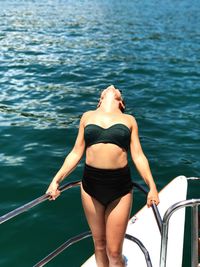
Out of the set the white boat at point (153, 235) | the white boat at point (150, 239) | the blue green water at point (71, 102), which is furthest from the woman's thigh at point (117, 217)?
the blue green water at point (71, 102)

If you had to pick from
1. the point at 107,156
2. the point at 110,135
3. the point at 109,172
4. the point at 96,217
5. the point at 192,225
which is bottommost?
the point at 96,217

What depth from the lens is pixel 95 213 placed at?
5023 millimetres

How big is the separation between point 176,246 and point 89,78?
13.8m

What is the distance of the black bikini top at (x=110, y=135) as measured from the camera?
4.80 metres

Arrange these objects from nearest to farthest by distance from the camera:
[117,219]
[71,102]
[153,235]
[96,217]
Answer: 1. [117,219]
2. [96,217]
3. [153,235]
4. [71,102]

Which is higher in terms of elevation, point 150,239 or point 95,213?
point 95,213

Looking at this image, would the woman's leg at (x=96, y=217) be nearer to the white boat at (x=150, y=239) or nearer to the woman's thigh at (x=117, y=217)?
the woman's thigh at (x=117, y=217)

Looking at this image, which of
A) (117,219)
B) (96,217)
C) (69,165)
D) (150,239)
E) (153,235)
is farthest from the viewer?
(153,235)

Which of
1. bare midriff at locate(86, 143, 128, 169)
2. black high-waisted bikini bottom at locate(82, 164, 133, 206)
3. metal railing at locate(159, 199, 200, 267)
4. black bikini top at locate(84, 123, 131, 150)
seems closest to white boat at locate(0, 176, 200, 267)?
metal railing at locate(159, 199, 200, 267)

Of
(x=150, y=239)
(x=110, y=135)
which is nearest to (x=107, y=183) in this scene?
(x=110, y=135)

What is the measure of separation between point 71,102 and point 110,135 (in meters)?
Result: 11.1

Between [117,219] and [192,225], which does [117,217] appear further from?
[192,225]

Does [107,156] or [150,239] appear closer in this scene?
[107,156]

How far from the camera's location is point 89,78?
19.7m
